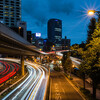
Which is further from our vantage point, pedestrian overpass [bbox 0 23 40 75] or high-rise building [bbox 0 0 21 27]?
high-rise building [bbox 0 0 21 27]

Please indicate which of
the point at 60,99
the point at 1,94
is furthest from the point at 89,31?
the point at 1,94

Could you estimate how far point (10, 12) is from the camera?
115 m

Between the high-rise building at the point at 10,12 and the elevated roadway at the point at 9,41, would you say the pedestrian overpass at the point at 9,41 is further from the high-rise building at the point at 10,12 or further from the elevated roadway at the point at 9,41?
the high-rise building at the point at 10,12

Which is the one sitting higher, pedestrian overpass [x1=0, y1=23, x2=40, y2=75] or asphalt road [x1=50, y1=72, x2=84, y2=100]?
pedestrian overpass [x1=0, y1=23, x2=40, y2=75]

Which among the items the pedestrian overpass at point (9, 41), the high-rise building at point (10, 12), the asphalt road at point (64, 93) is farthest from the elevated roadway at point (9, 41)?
the high-rise building at point (10, 12)

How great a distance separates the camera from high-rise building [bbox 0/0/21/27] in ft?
368

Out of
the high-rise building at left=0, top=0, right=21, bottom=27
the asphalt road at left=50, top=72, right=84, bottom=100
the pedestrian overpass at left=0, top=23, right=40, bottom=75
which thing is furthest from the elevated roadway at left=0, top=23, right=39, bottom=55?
the high-rise building at left=0, top=0, right=21, bottom=27

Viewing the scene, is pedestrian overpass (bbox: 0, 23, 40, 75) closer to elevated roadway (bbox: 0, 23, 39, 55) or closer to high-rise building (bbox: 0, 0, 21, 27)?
elevated roadway (bbox: 0, 23, 39, 55)

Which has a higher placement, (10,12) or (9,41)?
(10,12)

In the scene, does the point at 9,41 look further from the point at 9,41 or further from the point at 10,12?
the point at 10,12

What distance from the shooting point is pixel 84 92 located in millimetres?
19109

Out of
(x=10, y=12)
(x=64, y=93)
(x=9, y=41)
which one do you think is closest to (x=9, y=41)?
(x=9, y=41)

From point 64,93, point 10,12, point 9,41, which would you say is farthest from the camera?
point 10,12

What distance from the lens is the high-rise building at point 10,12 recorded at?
112 meters
